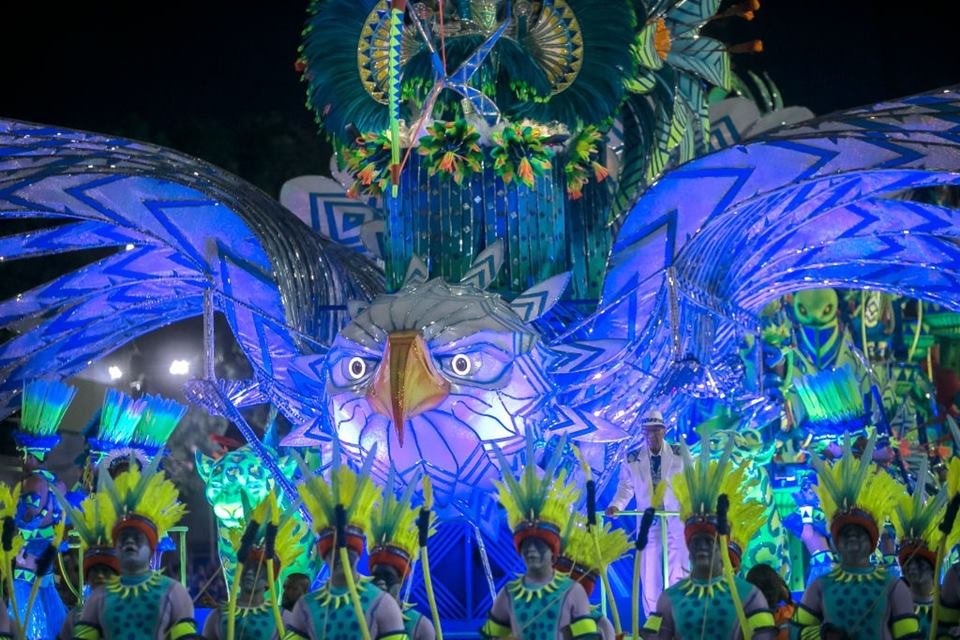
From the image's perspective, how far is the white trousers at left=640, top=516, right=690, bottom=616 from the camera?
35.9 feet

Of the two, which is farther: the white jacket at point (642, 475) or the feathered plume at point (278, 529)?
the white jacket at point (642, 475)

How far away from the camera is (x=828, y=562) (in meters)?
12.0

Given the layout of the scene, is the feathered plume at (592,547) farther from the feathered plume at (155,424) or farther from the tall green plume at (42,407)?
the tall green plume at (42,407)

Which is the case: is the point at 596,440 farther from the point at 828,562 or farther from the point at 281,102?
the point at 281,102

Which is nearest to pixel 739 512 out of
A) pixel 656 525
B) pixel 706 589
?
pixel 706 589

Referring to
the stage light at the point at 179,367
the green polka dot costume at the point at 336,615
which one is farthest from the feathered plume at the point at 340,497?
the stage light at the point at 179,367

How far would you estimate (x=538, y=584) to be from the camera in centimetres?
785

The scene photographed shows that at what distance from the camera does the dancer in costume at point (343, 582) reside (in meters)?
7.76

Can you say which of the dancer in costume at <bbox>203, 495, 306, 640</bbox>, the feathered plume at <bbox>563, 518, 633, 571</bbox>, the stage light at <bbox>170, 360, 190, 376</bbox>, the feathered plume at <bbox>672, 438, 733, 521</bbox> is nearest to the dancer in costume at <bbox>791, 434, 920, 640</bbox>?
the feathered plume at <bbox>672, 438, 733, 521</bbox>

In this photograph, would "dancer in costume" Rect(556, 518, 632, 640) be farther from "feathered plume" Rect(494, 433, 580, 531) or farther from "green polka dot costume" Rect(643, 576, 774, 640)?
"green polka dot costume" Rect(643, 576, 774, 640)

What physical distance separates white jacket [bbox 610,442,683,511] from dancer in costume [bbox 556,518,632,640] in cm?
242

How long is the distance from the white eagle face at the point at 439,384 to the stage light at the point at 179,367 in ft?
21.8

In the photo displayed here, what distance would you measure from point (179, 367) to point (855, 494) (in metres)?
10.6

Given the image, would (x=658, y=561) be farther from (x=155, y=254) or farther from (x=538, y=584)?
(x=155, y=254)
